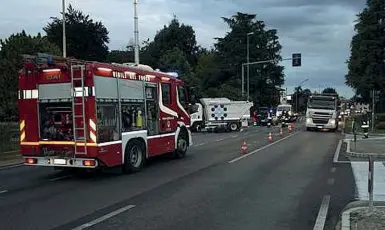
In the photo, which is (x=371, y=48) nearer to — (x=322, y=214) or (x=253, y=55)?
(x=253, y=55)

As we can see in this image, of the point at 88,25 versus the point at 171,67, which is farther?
the point at 171,67

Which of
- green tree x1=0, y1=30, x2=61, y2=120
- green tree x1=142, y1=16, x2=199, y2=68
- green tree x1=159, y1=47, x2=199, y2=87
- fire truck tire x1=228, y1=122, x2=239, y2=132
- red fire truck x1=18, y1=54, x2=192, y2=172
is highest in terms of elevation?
green tree x1=142, y1=16, x2=199, y2=68

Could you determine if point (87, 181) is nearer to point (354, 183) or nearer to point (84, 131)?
point (84, 131)

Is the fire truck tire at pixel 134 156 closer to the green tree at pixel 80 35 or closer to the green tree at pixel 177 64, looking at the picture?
the green tree at pixel 80 35

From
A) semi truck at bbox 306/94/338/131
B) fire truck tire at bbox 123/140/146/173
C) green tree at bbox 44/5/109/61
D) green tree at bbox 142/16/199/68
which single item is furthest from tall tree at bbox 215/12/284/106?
fire truck tire at bbox 123/140/146/173

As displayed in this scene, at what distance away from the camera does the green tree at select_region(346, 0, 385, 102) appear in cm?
5741

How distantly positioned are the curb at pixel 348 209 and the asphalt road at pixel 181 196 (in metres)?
0.20

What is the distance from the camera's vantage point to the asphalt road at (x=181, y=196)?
350 inches

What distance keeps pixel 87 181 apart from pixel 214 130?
3430 cm

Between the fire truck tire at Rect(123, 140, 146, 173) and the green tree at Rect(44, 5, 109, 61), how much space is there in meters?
52.4

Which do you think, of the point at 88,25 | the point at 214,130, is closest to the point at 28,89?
the point at 214,130

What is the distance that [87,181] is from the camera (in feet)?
46.6

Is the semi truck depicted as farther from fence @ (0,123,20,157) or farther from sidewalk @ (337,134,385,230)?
sidewalk @ (337,134,385,230)

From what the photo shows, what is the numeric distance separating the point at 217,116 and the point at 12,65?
17819mm
